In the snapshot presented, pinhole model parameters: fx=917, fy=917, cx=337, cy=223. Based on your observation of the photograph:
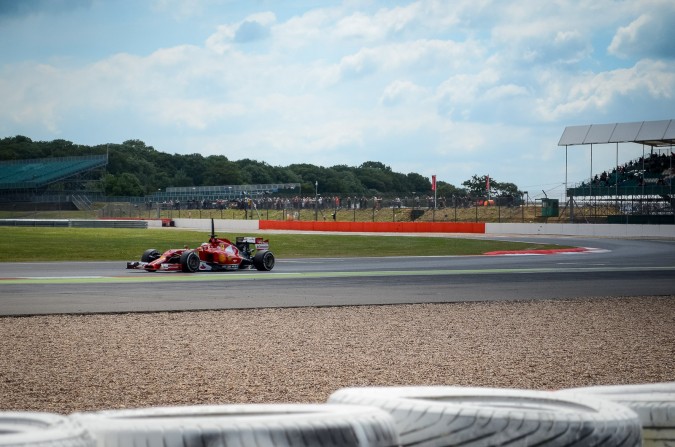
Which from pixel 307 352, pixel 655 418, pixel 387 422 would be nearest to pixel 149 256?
pixel 307 352

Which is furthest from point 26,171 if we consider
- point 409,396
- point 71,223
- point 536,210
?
point 409,396

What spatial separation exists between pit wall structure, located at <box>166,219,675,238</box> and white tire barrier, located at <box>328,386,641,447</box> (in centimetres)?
4611

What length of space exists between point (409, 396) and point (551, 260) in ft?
82.2

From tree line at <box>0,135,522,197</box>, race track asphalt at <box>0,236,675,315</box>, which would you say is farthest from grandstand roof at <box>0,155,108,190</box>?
race track asphalt at <box>0,236,675,315</box>

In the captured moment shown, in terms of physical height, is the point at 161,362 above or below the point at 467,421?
below

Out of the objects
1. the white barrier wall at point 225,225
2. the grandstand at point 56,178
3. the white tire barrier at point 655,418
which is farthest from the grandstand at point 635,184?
the grandstand at point 56,178

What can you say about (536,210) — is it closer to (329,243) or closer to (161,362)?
(329,243)

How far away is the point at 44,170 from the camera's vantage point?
98.1 metres

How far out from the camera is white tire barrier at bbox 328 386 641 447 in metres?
2.36

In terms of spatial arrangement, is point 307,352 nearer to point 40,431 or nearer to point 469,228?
point 40,431

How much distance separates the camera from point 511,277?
19.6 m

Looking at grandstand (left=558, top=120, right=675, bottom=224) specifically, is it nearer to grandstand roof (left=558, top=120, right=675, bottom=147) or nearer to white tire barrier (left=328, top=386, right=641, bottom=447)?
grandstand roof (left=558, top=120, right=675, bottom=147)

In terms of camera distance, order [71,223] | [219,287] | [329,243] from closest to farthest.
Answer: [219,287] → [329,243] → [71,223]

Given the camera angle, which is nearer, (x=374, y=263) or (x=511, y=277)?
(x=511, y=277)
